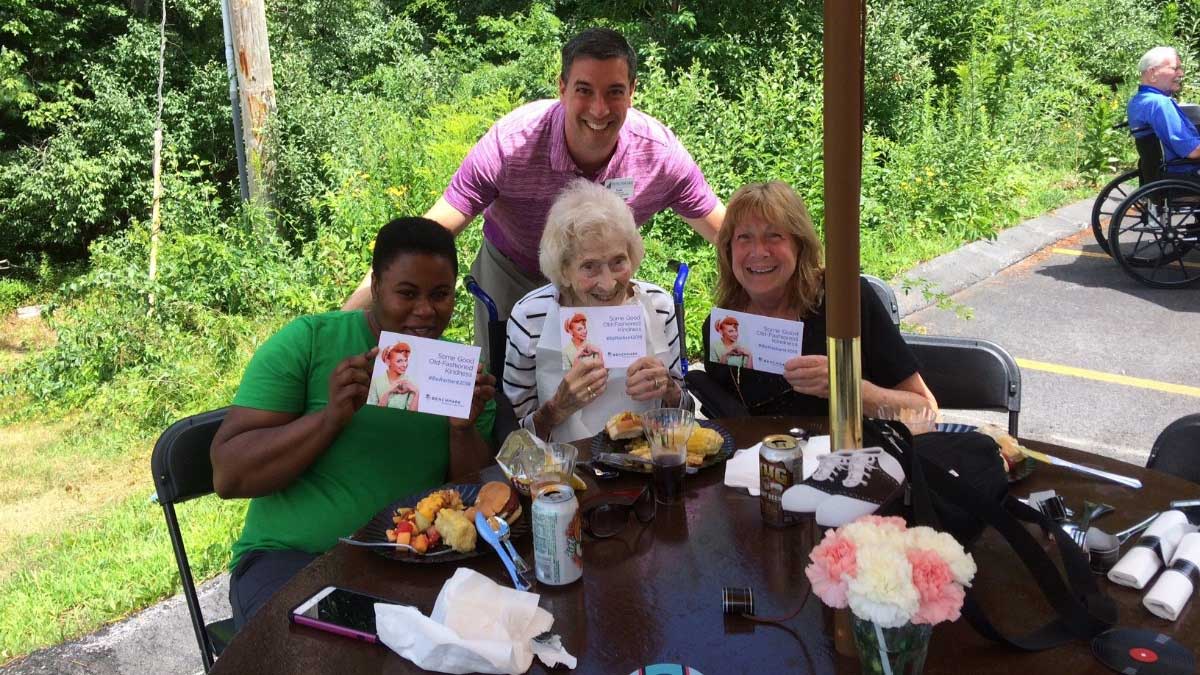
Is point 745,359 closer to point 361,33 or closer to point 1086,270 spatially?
point 1086,270

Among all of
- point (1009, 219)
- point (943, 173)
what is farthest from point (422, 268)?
point (1009, 219)

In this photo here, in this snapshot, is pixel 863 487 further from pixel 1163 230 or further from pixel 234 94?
pixel 1163 230

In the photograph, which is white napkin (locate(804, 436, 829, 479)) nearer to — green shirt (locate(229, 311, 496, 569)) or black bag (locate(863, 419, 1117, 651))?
black bag (locate(863, 419, 1117, 651))

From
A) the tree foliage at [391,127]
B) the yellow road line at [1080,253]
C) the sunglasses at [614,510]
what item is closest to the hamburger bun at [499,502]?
the sunglasses at [614,510]

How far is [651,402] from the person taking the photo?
298 centimetres

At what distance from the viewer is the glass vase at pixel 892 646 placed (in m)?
1.34

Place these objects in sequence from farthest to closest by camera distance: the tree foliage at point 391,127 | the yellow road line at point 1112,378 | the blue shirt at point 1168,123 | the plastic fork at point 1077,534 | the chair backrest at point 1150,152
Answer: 1. the chair backrest at point 1150,152
2. the blue shirt at point 1168,123
3. the tree foliage at point 391,127
4. the yellow road line at point 1112,378
5. the plastic fork at point 1077,534

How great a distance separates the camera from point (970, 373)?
3.10 m

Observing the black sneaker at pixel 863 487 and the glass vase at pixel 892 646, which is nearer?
the glass vase at pixel 892 646

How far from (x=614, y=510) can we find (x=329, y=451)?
30.7 inches

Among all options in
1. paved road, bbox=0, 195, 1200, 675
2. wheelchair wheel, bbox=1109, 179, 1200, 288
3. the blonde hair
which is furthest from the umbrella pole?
wheelchair wheel, bbox=1109, 179, 1200, 288

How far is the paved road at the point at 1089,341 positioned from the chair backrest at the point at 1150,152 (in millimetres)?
836

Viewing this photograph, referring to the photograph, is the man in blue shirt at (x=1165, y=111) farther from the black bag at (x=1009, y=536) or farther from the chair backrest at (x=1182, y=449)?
the black bag at (x=1009, y=536)

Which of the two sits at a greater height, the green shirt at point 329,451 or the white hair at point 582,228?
the white hair at point 582,228
